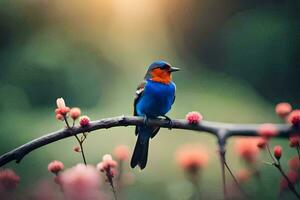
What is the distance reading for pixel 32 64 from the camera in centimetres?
159

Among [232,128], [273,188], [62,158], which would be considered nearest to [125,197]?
[62,158]

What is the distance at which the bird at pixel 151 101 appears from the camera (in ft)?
4.28

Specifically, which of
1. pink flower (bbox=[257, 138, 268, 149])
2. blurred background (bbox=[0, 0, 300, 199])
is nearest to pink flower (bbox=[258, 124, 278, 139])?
pink flower (bbox=[257, 138, 268, 149])

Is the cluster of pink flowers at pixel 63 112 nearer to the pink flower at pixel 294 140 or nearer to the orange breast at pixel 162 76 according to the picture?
the pink flower at pixel 294 140

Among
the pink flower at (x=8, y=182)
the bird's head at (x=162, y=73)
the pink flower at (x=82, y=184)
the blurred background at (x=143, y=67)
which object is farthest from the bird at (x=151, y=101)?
the pink flower at (x=82, y=184)

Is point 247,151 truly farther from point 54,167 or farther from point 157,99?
point 157,99

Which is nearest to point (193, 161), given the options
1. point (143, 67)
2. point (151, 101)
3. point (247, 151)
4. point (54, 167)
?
point (247, 151)

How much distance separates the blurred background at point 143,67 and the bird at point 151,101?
0.34 feet

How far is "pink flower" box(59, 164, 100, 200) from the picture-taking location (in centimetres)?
52

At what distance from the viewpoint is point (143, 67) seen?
185cm

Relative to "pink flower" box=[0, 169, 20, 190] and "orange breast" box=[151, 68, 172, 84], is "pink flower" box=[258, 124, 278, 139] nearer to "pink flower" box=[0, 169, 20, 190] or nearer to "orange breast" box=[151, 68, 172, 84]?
"pink flower" box=[0, 169, 20, 190]

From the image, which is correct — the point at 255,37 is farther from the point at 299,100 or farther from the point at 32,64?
the point at 32,64

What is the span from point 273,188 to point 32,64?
79cm

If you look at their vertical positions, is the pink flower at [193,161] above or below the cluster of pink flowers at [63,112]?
below
